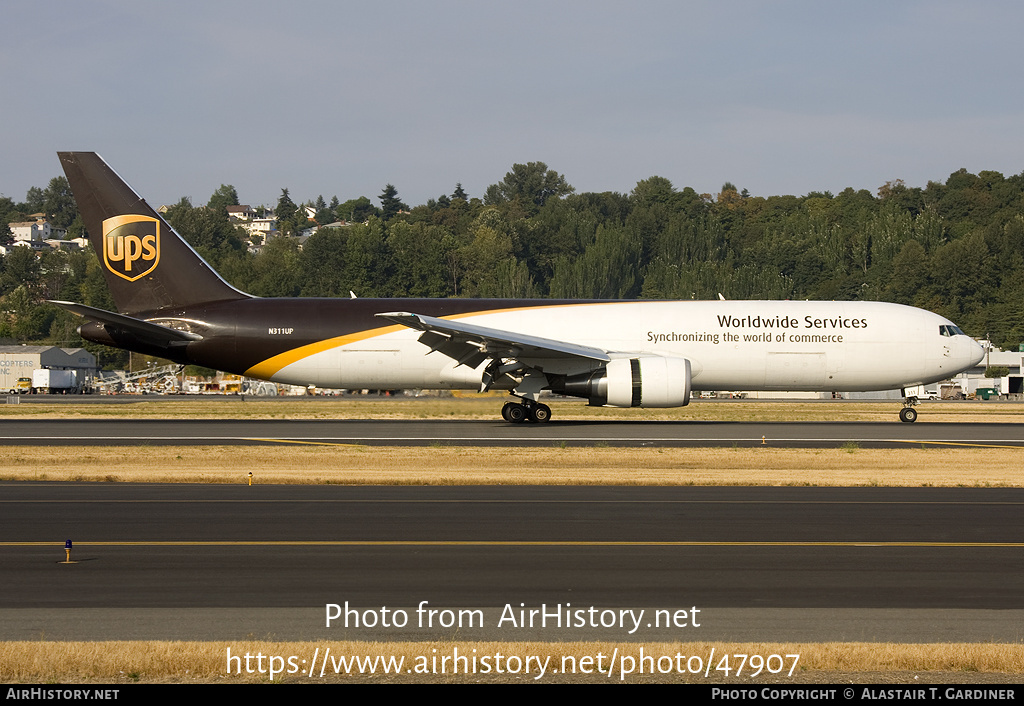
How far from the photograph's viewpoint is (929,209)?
431 ft

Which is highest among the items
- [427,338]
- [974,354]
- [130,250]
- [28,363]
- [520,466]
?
[130,250]

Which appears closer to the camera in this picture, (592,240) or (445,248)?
(445,248)

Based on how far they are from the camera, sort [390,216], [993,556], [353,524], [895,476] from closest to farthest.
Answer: [993,556], [353,524], [895,476], [390,216]

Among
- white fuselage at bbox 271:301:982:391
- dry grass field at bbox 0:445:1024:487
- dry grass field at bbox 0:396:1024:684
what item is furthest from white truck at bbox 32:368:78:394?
dry grass field at bbox 0:396:1024:684

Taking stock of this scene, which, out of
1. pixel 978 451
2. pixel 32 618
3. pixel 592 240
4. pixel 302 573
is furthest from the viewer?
pixel 592 240

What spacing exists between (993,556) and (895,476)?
764cm

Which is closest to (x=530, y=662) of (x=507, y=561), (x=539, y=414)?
(x=507, y=561)

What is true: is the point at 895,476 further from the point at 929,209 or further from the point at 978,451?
the point at 929,209

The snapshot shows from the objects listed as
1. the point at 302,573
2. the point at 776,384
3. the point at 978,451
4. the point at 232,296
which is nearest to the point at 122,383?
the point at 232,296

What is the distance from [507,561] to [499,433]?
53.1 ft

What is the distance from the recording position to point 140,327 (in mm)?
28828

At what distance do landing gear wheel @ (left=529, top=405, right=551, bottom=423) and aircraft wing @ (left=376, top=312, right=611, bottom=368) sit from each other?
205 centimetres

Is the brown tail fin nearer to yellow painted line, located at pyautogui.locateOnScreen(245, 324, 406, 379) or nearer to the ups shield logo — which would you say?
the ups shield logo

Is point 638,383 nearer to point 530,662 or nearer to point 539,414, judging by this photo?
point 539,414
